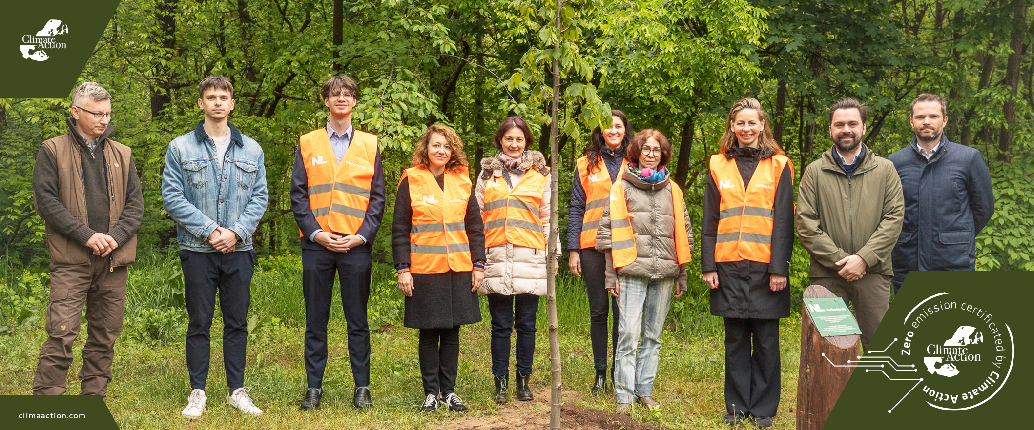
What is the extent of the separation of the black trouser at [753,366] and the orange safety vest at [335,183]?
2523mm

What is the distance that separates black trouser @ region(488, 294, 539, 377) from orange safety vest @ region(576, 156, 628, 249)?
576mm

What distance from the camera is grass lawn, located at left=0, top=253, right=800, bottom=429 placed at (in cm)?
469

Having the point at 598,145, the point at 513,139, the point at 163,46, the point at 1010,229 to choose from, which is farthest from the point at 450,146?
the point at 163,46

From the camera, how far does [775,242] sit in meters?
4.55

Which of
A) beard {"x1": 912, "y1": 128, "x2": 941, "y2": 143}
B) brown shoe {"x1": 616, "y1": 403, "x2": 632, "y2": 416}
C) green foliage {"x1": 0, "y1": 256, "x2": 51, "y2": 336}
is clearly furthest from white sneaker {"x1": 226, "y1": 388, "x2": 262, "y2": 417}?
beard {"x1": 912, "y1": 128, "x2": 941, "y2": 143}

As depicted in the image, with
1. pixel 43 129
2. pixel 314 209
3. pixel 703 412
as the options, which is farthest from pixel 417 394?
pixel 43 129

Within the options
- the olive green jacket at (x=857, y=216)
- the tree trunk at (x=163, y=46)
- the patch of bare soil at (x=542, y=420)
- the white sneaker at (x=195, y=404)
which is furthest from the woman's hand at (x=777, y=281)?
the tree trunk at (x=163, y=46)

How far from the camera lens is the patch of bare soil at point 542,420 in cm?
445

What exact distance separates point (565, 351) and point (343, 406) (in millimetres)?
2599

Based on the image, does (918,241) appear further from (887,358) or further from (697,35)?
(697,35)

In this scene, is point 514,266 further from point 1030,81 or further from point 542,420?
point 1030,81

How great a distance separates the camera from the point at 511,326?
5.13 meters

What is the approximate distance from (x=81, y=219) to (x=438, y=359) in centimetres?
242

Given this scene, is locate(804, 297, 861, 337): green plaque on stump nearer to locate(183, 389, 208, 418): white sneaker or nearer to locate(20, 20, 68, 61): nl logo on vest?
locate(183, 389, 208, 418): white sneaker
